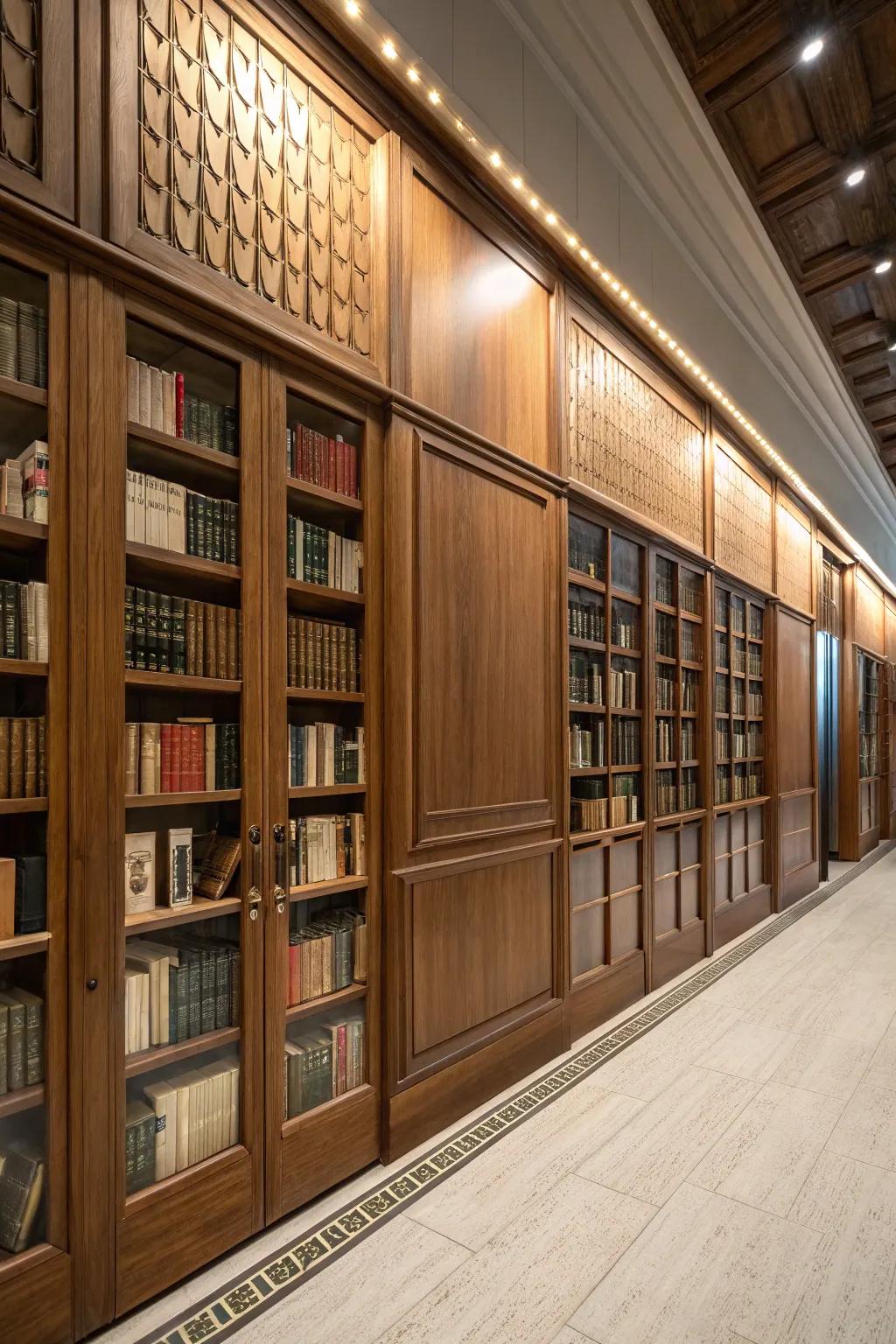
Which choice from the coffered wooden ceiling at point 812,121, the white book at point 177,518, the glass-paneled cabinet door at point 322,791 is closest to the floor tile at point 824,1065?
the glass-paneled cabinet door at point 322,791

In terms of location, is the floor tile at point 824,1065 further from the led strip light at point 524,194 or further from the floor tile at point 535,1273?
the led strip light at point 524,194

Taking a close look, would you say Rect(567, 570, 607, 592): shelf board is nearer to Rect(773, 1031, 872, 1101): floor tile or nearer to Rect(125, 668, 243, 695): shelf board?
Rect(125, 668, 243, 695): shelf board

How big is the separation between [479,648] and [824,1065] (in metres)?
2.33

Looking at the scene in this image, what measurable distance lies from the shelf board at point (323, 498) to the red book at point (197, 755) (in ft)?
2.46

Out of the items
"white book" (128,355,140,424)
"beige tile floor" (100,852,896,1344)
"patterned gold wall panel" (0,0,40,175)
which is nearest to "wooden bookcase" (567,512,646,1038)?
"beige tile floor" (100,852,896,1344)

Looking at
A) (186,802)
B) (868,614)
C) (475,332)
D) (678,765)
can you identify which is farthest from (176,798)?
(868,614)

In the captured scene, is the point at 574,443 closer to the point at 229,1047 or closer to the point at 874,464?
the point at 229,1047

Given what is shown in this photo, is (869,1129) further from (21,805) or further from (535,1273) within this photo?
(21,805)

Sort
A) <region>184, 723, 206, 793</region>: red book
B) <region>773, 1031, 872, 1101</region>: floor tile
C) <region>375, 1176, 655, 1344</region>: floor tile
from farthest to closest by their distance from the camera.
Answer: <region>773, 1031, 872, 1101</region>: floor tile
<region>184, 723, 206, 793</region>: red book
<region>375, 1176, 655, 1344</region>: floor tile

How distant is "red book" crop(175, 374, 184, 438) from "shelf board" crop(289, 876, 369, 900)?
1.30m

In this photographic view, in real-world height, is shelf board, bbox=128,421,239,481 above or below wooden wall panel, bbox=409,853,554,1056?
above

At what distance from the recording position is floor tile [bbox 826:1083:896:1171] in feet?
8.49

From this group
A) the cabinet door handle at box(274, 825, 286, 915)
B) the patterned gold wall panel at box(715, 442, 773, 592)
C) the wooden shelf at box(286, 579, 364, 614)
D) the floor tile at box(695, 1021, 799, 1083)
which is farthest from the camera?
the patterned gold wall panel at box(715, 442, 773, 592)

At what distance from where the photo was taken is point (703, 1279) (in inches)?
77.7
